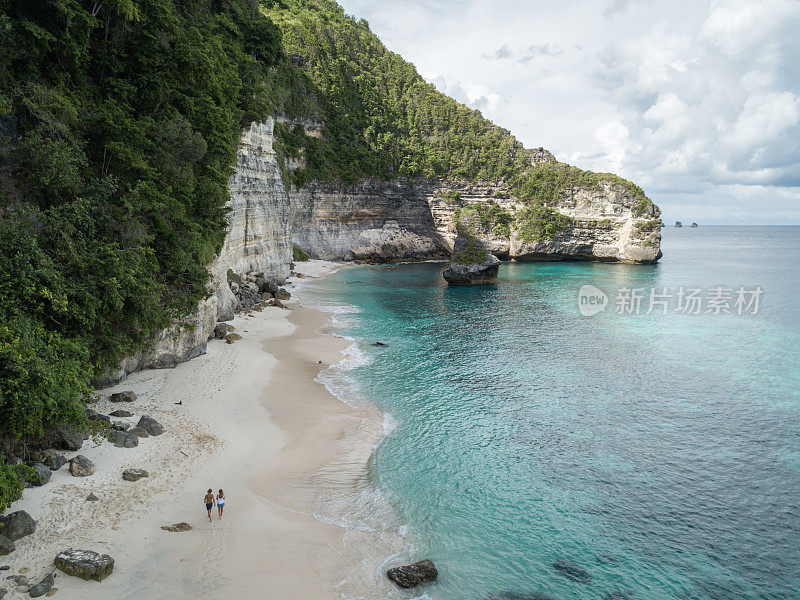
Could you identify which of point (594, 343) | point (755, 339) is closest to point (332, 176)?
point (594, 343)

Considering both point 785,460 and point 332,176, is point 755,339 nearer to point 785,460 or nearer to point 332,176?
point 785,460

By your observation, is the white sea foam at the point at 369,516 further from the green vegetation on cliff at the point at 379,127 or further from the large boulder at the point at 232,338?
the green vegetation on cliff at the point at 379,127

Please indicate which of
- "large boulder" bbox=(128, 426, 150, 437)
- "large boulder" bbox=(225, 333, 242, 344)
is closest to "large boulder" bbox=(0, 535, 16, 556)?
"large boulder" bbox=(128, 426, 150, 437)

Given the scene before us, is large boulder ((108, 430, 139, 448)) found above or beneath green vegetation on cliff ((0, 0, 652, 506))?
beneath

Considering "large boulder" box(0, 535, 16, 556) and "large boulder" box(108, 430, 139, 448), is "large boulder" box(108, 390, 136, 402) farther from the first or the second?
"large boulder" box(0, 535, 16, 556)

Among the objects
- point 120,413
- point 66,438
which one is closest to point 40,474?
point 66,438
